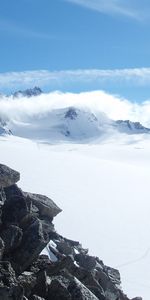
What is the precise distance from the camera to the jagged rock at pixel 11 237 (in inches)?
533

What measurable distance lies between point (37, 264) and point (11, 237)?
125 cm

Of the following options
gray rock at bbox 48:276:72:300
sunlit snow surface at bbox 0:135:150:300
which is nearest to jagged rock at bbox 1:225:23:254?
gray rock at bbox 48:276:72:300

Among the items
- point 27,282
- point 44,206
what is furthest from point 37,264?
point 44,206

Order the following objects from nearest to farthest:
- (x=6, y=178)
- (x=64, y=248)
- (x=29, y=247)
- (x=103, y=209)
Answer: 1. (x=29, y=247)
2. (x=64, y=248)
3. (x=6, y=178)
4. (x=103, y=209)

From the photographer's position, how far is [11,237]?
13.6 meters

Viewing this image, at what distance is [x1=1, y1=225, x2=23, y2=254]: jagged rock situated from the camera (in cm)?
1353

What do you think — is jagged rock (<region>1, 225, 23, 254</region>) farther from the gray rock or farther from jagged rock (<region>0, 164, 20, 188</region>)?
jagged rock (<region>0, 164, 20, 188</region>)

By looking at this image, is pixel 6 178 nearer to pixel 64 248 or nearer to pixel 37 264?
pixel 64 248

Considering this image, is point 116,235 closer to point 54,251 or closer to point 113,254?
point 113,254

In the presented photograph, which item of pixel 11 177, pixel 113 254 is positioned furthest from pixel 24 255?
pixel 113 254

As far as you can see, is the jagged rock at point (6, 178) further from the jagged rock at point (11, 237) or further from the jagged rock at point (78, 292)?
the jagged rock at point (78, 292)

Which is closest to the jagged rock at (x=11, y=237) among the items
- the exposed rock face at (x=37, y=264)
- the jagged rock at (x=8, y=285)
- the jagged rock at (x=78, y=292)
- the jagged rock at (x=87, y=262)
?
the exposed rock face at (x=37, y=264)

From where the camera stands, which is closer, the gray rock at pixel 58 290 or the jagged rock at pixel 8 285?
the jagged rock at pixel 8 285

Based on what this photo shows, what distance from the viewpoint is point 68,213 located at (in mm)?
30172
